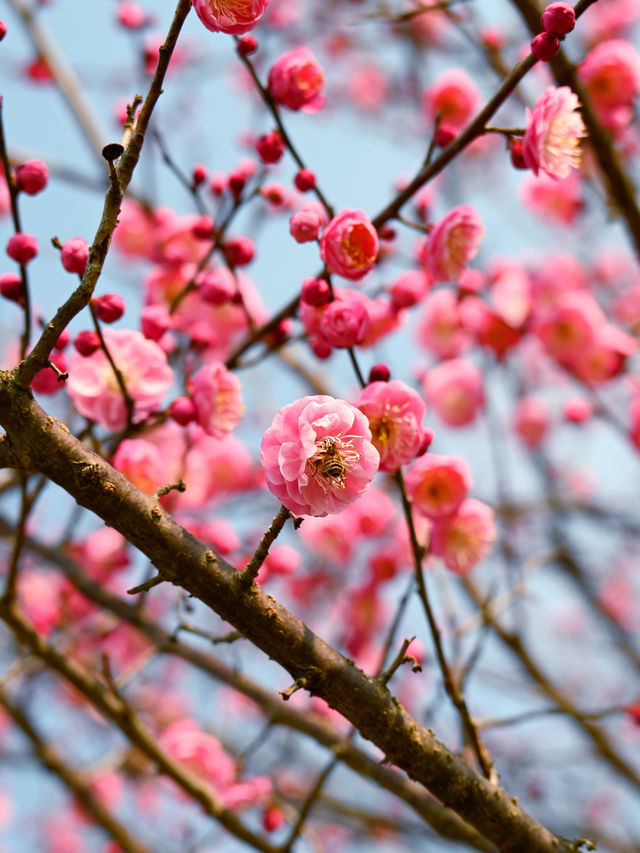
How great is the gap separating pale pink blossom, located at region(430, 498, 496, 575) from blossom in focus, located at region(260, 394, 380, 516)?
759 mm

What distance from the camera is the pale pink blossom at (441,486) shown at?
1720 millimetres

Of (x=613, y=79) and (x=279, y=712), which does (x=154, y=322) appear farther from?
(x=613, y=79)

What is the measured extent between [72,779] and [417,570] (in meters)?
1.90

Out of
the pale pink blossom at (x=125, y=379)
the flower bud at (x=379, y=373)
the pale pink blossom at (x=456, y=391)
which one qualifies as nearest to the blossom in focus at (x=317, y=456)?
the flower bud at (x=379, y=373)

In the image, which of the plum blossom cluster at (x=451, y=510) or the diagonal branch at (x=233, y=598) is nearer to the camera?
the diagonal branch at (x=233, y=598)

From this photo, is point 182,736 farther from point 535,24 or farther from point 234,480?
point 535,24

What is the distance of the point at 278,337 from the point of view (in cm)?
185

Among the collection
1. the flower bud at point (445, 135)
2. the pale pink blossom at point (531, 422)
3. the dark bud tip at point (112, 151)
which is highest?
the pale pink blossom at point (531, 422)

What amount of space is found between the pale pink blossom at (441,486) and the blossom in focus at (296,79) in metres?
0.86

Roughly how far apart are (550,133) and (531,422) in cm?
317

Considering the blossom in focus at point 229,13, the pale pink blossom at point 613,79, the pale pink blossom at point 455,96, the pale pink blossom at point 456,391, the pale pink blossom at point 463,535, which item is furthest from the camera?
the pale pink blossom at point 456,391

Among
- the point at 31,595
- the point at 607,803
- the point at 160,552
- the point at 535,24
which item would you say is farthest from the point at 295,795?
the point at 535,24

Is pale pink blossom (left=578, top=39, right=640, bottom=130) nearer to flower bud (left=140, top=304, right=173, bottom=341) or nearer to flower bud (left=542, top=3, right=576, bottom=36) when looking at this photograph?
flower bud (left=542, top=3, right=576, bottom=36)

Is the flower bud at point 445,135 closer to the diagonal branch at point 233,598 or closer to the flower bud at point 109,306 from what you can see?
the flower bud at point 109,306
